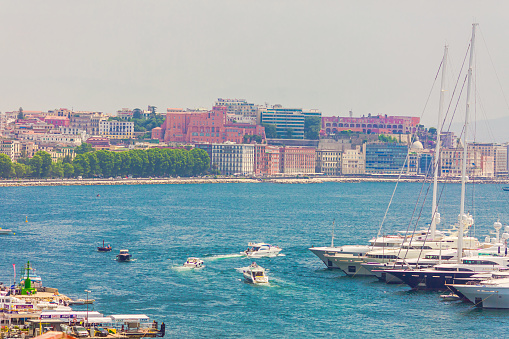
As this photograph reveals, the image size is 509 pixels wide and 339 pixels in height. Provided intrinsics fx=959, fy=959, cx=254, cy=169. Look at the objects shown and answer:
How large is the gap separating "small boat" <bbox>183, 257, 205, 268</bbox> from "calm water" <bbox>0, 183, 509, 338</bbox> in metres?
0.69

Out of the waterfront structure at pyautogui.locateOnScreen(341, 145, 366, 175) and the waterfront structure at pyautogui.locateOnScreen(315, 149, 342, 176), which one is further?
the waterfront structure at pyautogui.locateOnScreen(341, 145, 366, 175)

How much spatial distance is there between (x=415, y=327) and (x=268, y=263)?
49.3ft

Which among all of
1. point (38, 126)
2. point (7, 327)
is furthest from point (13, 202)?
point (38, 126)

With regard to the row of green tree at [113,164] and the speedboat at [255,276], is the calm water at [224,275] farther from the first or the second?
the row of green tree at [113,164]

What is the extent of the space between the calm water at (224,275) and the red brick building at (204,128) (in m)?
101

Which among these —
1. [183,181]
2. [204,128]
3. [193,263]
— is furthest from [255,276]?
[204,128]

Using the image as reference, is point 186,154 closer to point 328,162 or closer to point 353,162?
point 328,162

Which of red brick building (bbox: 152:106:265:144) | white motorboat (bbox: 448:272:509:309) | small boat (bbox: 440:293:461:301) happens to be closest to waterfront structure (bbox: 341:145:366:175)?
red brick building (bbox: 152:106:265:144)

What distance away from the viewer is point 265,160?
584ft

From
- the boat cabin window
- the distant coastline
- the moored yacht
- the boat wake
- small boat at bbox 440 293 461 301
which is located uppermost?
the boat cabin window

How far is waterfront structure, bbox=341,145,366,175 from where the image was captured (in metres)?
197

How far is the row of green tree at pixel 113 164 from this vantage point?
13500 centimetres

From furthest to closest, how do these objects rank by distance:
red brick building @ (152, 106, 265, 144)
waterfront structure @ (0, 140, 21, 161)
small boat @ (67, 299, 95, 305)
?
red brick building @ (152, 106, 265, 144), waterfront structure @ (0, 140, 21, 161), small boat @ (67, 299, 95, 305)

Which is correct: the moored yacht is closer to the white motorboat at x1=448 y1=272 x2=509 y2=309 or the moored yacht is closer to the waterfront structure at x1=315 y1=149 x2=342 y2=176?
the white motorboat at x1=448 y1=272 x2=509 y2=309
